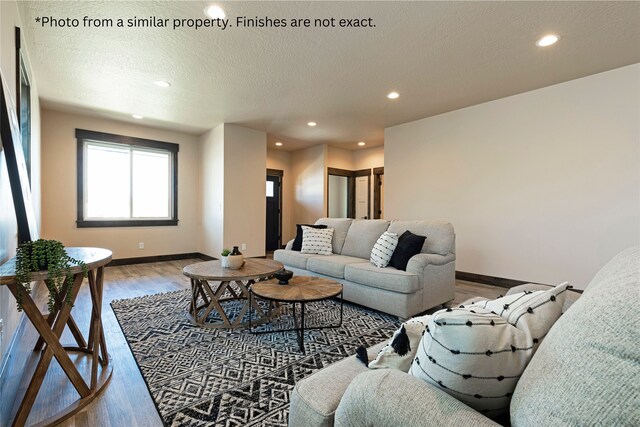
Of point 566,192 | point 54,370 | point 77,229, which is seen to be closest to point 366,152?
point 566,192

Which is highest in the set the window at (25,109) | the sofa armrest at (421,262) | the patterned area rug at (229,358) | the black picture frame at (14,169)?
the window at (25,109)

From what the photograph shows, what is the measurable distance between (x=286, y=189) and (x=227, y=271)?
5.45 m

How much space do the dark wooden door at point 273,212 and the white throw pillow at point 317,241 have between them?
3750 mm

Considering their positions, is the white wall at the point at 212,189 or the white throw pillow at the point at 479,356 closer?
the white throw pillow at the point at 479,356

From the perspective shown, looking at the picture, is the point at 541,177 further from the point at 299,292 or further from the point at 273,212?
the point at 273,212

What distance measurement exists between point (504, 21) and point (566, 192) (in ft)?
7.63

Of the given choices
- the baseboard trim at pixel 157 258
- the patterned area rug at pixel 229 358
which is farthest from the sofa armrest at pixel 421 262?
the baseboard trim at pixel 157 258

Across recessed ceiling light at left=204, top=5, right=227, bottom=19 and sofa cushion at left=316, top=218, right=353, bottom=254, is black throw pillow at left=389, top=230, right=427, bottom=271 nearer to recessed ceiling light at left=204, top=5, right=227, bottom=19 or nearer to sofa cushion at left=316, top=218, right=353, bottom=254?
sofa cushion at left=316, top=218, right=353, bottom=254

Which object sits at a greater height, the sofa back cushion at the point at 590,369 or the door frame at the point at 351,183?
the door frame at the point at 351,183

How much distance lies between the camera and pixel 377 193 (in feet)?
23.9

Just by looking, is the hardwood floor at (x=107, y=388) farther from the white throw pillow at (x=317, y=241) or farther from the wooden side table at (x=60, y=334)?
the white throw pillow at (x=317, y=241)

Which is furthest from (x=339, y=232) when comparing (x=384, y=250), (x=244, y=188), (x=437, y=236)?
(x=244, y=188)

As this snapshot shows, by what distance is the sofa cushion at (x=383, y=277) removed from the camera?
2711 millimetres

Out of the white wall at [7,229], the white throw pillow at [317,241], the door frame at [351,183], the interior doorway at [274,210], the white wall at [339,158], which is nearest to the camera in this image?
the white wall at [7,229]
